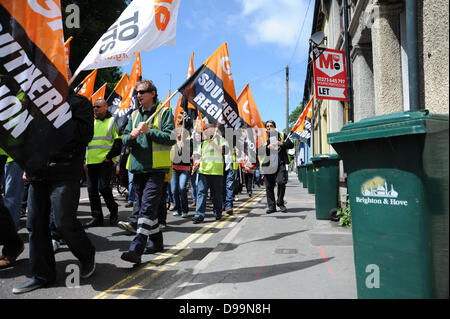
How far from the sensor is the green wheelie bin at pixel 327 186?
7371 millimetres

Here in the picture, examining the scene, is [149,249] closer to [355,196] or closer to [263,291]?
[263,291]

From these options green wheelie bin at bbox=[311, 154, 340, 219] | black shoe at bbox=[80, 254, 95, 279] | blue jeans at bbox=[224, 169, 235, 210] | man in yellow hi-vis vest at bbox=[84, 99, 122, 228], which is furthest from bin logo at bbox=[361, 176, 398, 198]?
blue jeans at bbox=[224, 169, 235, 210]

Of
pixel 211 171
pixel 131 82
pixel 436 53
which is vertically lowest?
pixel 211 171

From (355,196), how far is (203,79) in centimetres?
395

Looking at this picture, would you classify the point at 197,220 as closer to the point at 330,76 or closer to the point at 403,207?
the point at 330,76

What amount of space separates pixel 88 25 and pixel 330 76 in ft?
62.3

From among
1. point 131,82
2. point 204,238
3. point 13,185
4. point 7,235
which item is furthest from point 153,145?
point 131,82

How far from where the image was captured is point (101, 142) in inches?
258

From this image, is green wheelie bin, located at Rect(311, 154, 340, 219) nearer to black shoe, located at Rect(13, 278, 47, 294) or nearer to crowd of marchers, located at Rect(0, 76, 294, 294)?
crowd of marchers, located at Rect(0, 76, 294, 294)

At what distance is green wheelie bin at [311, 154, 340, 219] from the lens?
7.37 meters

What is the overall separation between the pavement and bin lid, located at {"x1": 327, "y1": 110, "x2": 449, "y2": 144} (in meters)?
1.35

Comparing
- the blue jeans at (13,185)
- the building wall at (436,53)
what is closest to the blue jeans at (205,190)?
the blue jeans at (13,185)

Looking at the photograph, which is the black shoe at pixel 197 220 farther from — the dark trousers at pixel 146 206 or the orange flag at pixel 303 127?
the orange flag at pixel 303 127

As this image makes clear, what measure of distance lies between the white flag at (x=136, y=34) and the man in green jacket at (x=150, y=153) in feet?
1.74
